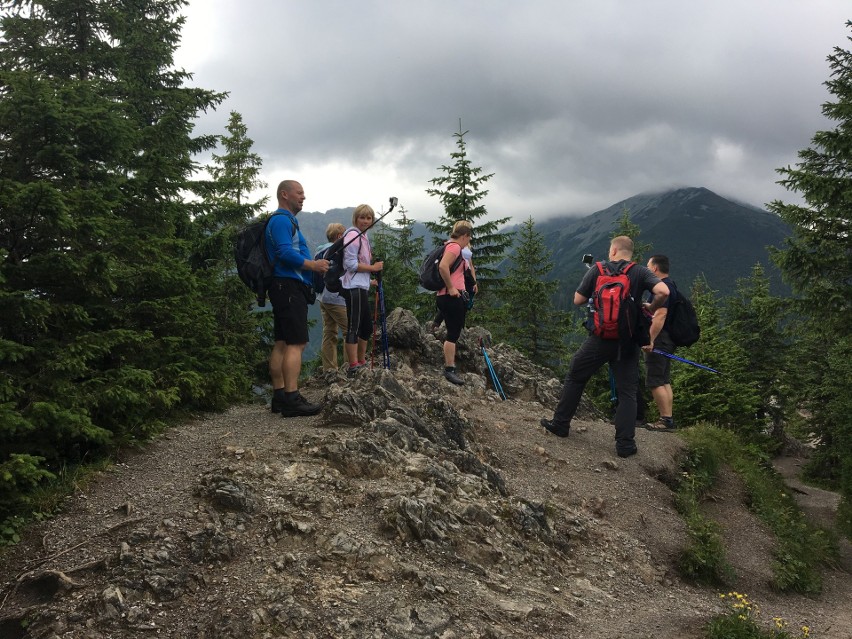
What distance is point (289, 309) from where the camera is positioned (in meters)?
6.28

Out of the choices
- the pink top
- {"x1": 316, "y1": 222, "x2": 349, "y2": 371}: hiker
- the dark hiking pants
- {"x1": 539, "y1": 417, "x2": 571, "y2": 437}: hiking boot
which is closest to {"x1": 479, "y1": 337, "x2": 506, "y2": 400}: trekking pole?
{"x1": 539, "y1": 417, "x2": 571, "y2": 437}: hiking boot

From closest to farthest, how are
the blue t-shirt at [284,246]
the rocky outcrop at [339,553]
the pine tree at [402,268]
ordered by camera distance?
1. the rocky outcrop at [339,553]
2. the blue t-shirt at [284,246]
3. the pine tree at [402,268]

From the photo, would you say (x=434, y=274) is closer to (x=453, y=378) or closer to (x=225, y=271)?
(x=453, y=378)

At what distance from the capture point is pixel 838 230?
14.4m

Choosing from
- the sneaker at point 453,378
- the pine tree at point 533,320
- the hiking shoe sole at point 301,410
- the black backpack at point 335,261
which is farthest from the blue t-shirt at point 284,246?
the pine tree at point 533,320

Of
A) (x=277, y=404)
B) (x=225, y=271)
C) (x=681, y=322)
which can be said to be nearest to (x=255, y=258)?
(x=277, y=404)

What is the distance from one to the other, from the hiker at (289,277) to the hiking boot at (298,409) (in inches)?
15.2

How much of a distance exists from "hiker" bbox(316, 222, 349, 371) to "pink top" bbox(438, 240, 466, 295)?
177 cm

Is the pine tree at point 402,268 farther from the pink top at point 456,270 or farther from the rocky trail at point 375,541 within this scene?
the rocky trail at point 375,541

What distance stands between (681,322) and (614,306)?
234 centimetres

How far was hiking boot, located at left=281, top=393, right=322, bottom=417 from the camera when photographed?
6.89m

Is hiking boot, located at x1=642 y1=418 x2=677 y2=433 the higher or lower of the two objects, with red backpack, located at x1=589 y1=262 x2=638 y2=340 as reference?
lower

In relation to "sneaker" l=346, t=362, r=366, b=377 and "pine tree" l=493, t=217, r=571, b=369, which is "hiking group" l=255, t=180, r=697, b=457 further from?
"pine tree" l=493, t=217, r=571, b=369

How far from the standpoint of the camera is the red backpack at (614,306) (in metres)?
6.92
